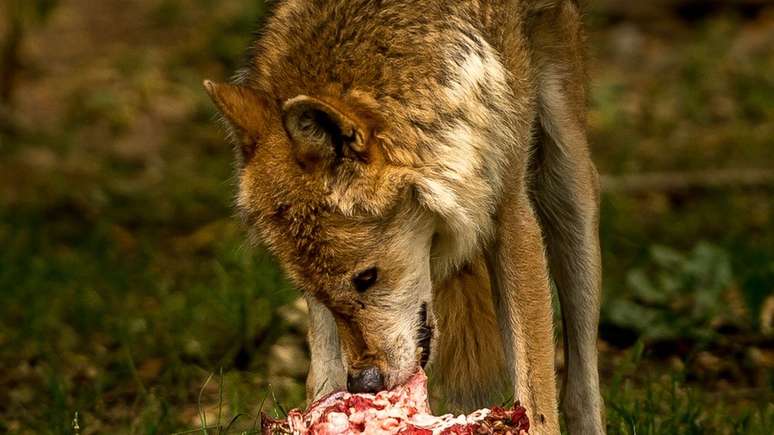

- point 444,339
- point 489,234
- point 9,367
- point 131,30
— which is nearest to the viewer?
point 489,234

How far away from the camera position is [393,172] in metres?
4.41

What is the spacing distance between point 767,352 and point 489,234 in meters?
2.29

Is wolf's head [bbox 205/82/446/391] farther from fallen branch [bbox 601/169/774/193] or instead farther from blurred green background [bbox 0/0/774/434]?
fallen branch [bbox 601/169/774/193]

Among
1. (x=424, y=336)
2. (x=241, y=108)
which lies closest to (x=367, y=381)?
(x=424, y=336)

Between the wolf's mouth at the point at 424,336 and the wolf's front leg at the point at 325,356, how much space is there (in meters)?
0.47

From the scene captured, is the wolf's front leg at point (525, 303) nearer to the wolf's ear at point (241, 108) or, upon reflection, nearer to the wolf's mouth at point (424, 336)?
the wolf's mouth at point (424, 336)

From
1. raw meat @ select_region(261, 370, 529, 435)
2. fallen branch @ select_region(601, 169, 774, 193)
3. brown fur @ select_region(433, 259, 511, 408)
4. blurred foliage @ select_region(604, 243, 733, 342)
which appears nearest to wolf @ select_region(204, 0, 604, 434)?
brown fur @ select_region(433, 259, 511, 408)

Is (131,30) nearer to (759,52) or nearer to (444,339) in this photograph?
(759,52)

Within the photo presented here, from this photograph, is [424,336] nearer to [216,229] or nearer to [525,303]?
[525,303]

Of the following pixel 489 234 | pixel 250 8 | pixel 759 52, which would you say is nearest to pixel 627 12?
pixel 759 52

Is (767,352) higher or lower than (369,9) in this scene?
lower

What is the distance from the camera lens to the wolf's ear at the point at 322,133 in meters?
4.23

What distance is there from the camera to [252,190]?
180 inches

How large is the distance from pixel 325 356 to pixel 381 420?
3.40 feet
